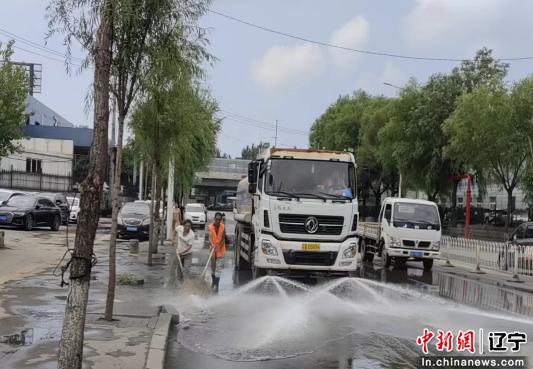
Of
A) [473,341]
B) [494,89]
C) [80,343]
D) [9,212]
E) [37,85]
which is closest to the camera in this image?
[80,343]

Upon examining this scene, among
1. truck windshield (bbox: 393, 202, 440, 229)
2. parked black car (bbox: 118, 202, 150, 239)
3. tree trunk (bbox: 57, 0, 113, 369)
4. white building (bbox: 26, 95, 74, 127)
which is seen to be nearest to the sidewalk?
tree trunk (bbox: 57, 0, 113, 369)

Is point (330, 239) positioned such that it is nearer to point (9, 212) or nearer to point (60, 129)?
point (9, 212)

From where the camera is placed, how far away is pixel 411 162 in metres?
39.7

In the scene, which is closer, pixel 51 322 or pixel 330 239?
pixel 51 322

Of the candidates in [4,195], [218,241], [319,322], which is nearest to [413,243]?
[218,241]

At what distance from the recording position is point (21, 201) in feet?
93.3

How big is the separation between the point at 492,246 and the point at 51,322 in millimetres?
16021

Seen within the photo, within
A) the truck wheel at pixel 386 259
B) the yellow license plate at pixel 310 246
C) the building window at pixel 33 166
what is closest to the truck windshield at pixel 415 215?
the truck wheel at pixel 386 259

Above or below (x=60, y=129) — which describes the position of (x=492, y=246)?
below

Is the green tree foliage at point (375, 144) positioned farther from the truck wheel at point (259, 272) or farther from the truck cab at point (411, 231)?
the truck wheel at point (259, 272)

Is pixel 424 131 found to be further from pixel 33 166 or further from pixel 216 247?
pixel 33 166

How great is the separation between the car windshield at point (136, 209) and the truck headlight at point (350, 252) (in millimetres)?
15989

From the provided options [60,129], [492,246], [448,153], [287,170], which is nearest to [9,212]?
[287,170]

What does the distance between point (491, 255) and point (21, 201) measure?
20.2 meters
